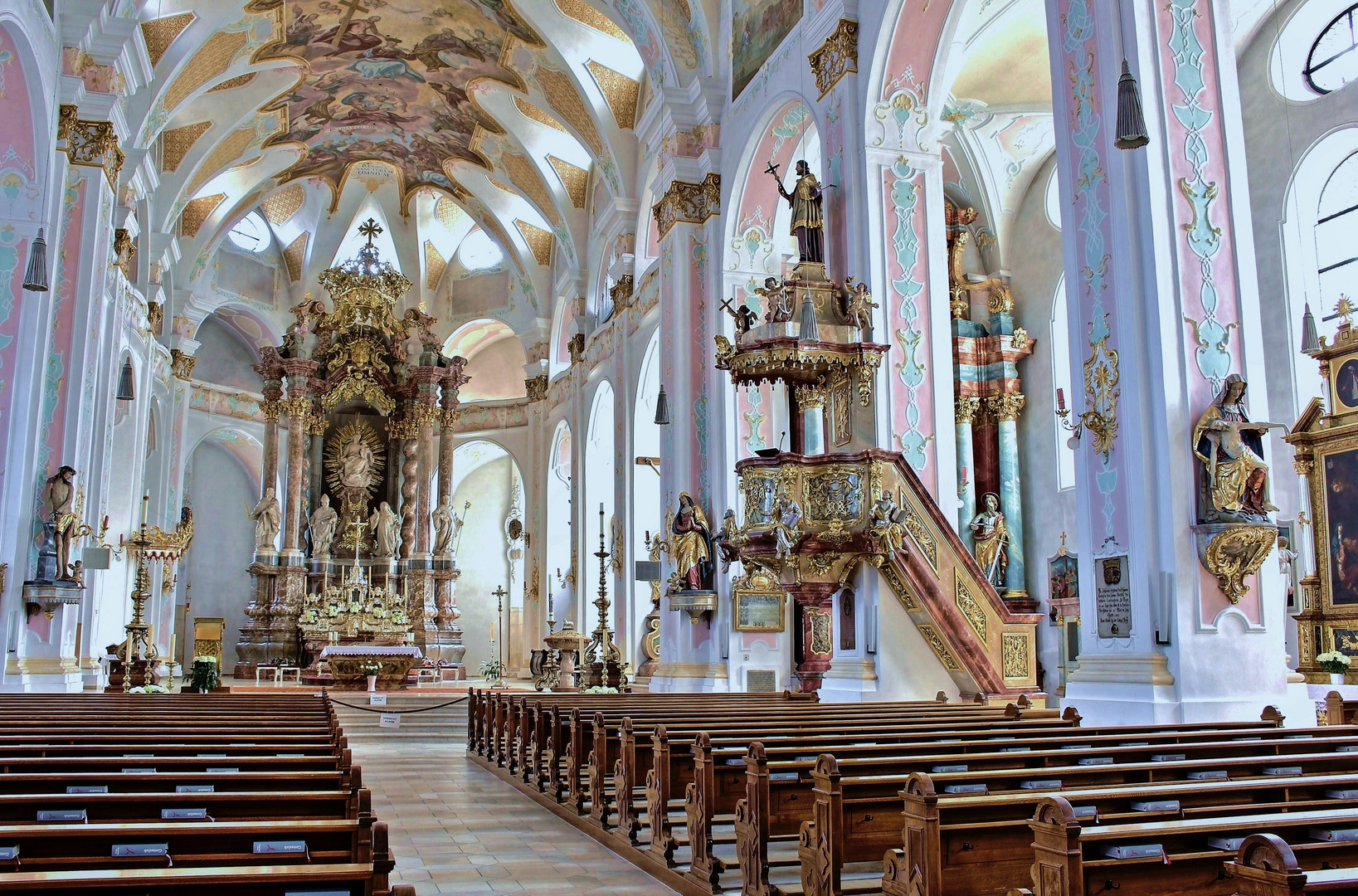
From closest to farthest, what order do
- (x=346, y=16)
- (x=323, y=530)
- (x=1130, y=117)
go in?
(x=1130, y=117) < (x=346, y=16) < (x=323, y=530)

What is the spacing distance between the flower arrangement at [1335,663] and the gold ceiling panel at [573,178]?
56.1 ft

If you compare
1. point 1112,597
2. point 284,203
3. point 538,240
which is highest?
point 284,203

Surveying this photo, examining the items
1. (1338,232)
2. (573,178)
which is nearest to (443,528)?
(573,178)

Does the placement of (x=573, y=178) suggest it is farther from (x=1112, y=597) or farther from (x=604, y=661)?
(x=1112, y=597)

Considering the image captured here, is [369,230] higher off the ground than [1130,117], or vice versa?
[369,230]

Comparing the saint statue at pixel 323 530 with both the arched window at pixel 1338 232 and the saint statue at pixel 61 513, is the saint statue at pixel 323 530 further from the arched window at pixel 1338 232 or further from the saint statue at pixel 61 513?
the arched window at pixel 1338 232

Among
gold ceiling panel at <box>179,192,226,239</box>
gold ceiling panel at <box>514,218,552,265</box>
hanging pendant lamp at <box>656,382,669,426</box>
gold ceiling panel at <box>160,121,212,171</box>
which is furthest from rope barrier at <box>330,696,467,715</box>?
gold ceiling panel at <box>514,218,552,265</box>

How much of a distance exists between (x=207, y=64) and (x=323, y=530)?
1078 centimetres

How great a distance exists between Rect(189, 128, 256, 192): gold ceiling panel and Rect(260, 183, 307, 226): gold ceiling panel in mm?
4146

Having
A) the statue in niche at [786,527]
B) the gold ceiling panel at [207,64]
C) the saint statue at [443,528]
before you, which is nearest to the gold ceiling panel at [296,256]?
the saint statue at [443,528]

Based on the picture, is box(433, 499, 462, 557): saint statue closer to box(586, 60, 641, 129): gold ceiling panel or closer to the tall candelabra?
the tall candelabra

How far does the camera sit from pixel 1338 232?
13000 millimetres

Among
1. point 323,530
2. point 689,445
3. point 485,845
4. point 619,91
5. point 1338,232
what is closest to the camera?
point 485,845

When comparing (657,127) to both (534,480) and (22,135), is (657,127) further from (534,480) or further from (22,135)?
(534,480)
